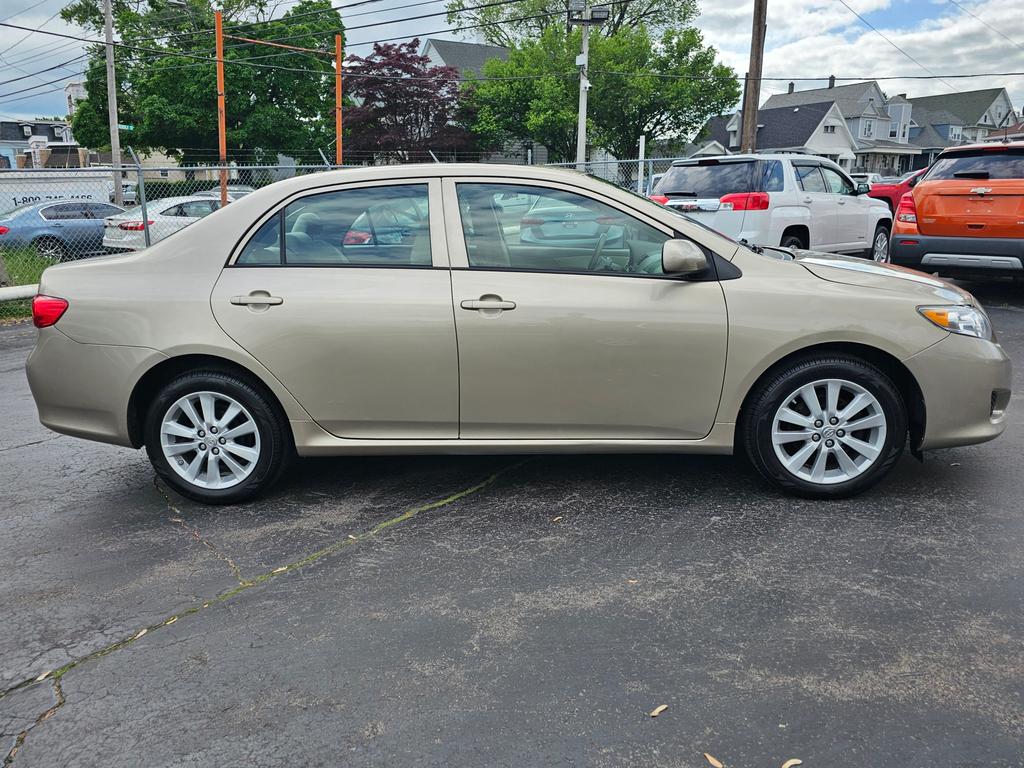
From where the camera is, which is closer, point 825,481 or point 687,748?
point 687,748

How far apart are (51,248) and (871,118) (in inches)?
2324

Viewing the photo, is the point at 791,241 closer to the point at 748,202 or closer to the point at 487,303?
the point at 748,202

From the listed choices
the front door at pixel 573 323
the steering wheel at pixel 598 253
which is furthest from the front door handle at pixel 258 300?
the steering wheel at pixel 598 253

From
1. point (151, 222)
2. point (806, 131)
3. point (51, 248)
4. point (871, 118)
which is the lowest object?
point (51, 248)

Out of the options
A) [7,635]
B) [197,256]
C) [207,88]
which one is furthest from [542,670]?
[207,88]

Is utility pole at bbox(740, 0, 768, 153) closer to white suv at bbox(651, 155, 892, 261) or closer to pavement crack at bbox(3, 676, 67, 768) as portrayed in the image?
white suv at bbox(651, 155, 892, 261)

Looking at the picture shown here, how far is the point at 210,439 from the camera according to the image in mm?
4230

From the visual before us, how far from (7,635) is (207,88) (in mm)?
41586

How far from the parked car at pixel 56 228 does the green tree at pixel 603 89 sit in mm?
25003

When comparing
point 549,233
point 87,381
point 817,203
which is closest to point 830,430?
point 549,233

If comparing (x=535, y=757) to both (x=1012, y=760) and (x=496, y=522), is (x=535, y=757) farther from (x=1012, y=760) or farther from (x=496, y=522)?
(x=496, y=522)

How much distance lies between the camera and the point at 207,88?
3991cm

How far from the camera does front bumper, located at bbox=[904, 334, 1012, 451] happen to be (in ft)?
13.3

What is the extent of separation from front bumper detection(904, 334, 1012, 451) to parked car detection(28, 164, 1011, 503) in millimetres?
11
